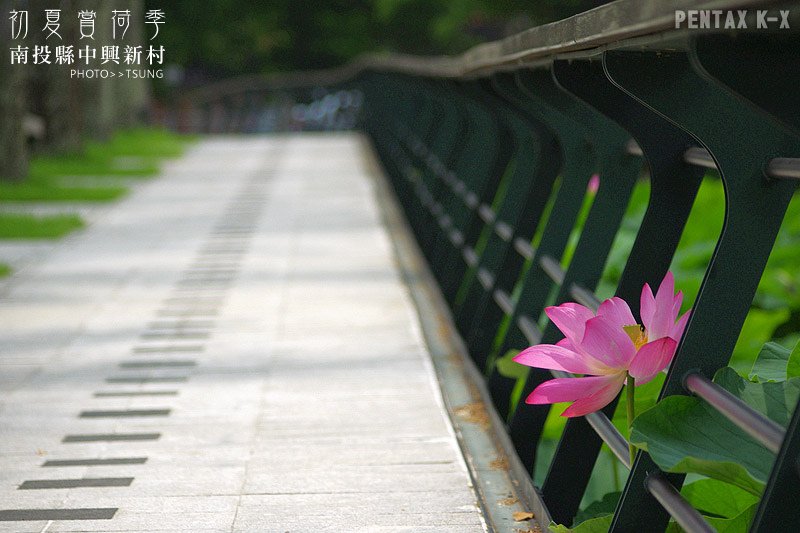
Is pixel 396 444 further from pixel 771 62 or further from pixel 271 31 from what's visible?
pixel 271 31

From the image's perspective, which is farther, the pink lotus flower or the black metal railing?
the pink lotus flower

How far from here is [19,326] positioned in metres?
6.38

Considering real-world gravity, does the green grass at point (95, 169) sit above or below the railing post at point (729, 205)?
below

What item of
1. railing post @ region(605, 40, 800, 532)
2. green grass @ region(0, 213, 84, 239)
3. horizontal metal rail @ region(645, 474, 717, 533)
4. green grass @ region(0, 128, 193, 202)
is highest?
railing post @ region(605, 40, 800, 532)

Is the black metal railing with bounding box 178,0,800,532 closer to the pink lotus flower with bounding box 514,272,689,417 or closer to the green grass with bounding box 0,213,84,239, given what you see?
the pink lotus flower with bounding box 514,272,689,417

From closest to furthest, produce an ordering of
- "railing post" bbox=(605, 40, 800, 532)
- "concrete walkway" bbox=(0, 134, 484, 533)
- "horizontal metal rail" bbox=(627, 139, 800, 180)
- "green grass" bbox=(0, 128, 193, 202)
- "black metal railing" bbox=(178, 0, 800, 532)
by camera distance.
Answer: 1. "black metal railing" bbox=(178, 0, 800, 532)
2. "horizontal metal rail" bbox=(627, 139, 800, 180)
3. "railing post" bbox=(605, 40, 800, 532)
4. "concrete walkway" bbox=(0, 134, 484, 533)
5. "green grass" bbox=(0, 128, 193, 202)

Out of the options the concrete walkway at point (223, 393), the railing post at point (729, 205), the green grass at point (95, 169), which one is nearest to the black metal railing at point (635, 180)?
the railing post at point (729, 205)

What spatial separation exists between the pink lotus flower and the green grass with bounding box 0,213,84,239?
26.2ft

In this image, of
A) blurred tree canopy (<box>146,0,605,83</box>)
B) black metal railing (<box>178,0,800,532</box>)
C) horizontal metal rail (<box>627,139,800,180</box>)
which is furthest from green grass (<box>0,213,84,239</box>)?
blurred tree canopy (<box>146,0,605,83</box>)

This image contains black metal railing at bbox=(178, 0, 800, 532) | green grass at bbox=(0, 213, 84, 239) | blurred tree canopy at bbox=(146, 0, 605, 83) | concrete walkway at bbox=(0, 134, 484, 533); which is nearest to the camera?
black metal railing at bbox=(178, 0, 800, 532)

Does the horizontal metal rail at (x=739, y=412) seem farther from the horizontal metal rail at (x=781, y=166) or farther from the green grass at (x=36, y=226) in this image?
the green grass at (x=36, y=226)

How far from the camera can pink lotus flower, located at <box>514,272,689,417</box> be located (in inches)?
94.0

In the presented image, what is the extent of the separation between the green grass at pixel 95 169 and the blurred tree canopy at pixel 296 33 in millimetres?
20908

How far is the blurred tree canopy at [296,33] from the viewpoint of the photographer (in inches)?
1757
